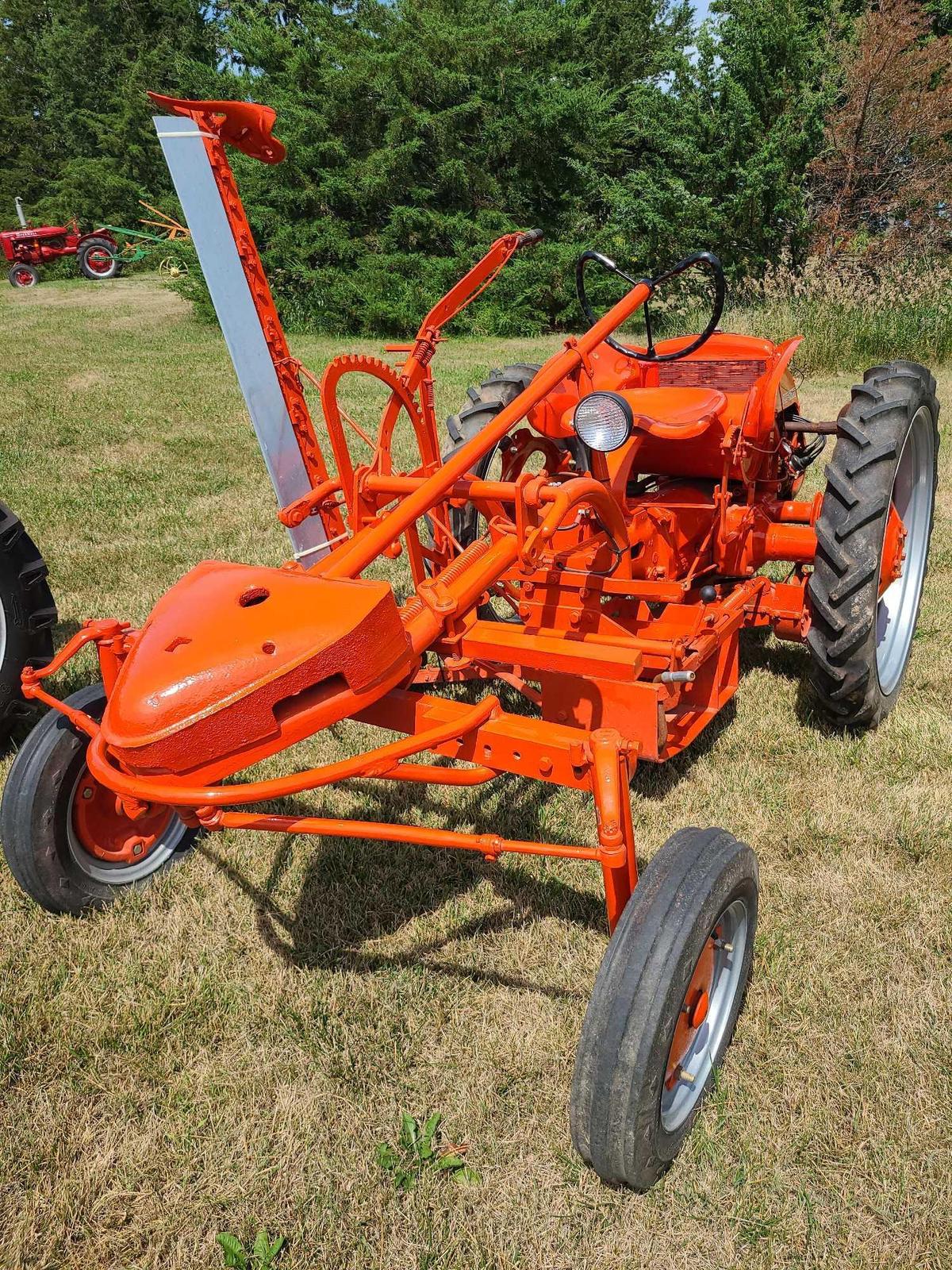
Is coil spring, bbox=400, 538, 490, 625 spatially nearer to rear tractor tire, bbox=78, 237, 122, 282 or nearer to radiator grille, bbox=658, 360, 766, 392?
radiator grille, bbox=658, 360, 766, 392

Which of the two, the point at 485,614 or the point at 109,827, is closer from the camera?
the point at 109,827

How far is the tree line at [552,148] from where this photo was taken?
45.5ft

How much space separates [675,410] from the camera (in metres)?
3.22

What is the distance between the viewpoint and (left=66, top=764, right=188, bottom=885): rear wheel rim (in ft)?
8.72

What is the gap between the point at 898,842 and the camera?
9.82 feet

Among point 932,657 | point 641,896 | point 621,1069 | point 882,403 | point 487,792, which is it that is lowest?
point 932,657

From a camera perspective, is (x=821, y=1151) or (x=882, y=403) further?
Answer: (x=882, y=403)

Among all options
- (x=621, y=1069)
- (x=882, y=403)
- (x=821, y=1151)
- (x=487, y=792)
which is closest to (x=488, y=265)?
(x=882, y=403)

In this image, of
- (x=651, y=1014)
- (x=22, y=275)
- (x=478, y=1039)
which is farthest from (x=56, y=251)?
(x=651, y=1014)

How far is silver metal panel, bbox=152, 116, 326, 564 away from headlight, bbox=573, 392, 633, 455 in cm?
104

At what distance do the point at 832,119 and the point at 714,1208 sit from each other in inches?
701

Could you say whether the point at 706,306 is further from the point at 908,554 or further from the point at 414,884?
the point at 414,884

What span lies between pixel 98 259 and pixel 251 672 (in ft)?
86.9

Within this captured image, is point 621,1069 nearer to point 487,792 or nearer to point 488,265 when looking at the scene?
point 487,792
